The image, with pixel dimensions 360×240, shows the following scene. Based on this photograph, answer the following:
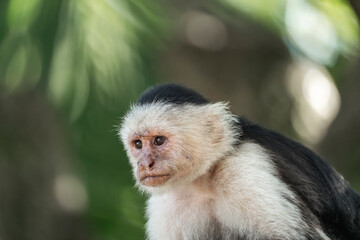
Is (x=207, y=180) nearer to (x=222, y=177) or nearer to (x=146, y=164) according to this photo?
(x=222, y=177)

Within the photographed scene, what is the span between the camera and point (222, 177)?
A: 15.1 feet

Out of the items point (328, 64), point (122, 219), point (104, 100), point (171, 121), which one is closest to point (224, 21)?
point (328, 64)

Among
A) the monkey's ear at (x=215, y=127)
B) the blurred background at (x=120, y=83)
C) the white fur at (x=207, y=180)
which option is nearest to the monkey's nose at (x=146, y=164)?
the white fur at (x=207, y=180)

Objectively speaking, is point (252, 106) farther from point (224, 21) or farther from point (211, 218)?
point (211, 218)

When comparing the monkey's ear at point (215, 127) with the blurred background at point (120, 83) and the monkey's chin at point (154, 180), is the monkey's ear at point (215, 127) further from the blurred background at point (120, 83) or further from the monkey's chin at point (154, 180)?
the blurred background at point (120, 83)

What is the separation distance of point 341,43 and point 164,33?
1916 millimetres

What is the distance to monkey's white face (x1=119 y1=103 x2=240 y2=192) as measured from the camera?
467 centimetres

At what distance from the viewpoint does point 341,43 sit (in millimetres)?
7312

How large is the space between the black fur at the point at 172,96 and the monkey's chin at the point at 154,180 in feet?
1.66

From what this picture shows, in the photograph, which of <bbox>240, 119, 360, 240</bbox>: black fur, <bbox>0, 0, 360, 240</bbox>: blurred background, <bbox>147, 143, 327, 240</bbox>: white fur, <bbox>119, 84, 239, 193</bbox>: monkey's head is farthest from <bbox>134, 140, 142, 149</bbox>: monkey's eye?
<bbox>0, 0, 360, 240</bbox>: blurred background

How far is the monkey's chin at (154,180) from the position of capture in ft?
15.1

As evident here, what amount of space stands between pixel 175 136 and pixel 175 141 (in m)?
0.03

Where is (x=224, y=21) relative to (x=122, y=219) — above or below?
above

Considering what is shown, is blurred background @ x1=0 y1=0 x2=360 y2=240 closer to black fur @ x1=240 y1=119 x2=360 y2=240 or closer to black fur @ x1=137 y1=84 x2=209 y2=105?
black fur @ x1=137 y1=84 x2=209 y2=105
